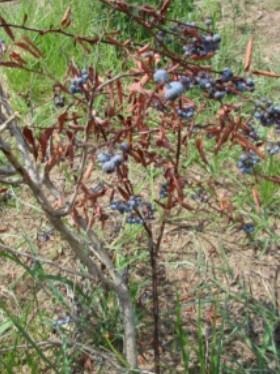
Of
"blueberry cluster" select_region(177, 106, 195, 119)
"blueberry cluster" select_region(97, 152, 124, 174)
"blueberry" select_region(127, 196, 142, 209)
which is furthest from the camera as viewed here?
"blueberry" select_region(127, 196, 142, 209)

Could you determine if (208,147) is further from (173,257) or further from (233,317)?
(233,317)

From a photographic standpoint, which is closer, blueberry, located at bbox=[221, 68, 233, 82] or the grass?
blueberry, located at bbox=[221, 68, 233, 82]

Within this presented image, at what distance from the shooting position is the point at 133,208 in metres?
1.64

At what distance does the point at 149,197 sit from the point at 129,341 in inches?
32.7

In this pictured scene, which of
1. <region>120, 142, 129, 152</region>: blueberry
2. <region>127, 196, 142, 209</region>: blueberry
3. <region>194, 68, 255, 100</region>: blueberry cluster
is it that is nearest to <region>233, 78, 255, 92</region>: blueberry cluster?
<region>194, 68, 255, 100</region>: blueberry cluster

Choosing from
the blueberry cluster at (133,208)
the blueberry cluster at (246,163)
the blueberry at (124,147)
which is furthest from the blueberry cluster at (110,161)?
the blueberry cluster at (246,163)

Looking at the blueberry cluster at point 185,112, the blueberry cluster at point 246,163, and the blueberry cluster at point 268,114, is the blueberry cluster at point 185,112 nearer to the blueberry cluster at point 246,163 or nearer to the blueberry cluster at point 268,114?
the blueberry cluster at point 268,114

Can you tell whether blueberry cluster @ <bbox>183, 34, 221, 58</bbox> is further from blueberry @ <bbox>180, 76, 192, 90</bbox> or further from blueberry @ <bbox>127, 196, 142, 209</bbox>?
blueberry @ <bbox>127, 196, 142, 209</bbox>

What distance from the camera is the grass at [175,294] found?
185cm

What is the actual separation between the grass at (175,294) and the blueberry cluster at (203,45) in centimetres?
33

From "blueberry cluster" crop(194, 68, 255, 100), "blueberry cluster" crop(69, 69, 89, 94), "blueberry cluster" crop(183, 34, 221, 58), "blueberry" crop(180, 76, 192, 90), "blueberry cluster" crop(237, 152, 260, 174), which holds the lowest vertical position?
"blueberry cluster" crop(237, 152, 260, 174)

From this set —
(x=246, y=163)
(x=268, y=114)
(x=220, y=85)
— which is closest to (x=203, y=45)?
(x=220, y=85)

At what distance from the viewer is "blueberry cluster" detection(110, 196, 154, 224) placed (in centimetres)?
162

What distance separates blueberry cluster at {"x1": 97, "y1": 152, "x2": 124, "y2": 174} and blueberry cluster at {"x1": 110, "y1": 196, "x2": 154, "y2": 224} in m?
0.26
